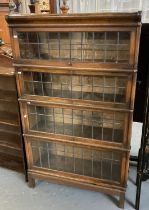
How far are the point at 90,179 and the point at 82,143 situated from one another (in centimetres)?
30

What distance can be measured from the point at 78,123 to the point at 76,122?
2cm

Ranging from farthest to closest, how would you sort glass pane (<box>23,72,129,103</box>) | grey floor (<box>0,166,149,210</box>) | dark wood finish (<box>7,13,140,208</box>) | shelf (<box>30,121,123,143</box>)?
grey floor (<box>0,166,149,210</box>), shelf (<box>30,121,123,143</box>), glass pane (<box>23,72,129,103</box>), dark wood finish (<box>7,13,140,208</box>)

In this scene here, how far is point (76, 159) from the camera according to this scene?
1706 mm

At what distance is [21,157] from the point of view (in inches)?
73.5

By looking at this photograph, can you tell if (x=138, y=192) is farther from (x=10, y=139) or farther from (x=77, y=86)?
(x=10, y=139)

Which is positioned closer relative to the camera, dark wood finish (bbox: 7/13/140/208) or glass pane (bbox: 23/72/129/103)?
dark wood finish (bbox: 7/13/140/208)

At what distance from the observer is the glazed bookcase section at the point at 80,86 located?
1356mm

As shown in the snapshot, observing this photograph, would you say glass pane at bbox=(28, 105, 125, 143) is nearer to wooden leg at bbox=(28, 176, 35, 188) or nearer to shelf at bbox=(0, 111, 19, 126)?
shelf at bbox=(0, 111, 19, 126)

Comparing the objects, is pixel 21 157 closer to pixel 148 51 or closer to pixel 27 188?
pixel 27 188

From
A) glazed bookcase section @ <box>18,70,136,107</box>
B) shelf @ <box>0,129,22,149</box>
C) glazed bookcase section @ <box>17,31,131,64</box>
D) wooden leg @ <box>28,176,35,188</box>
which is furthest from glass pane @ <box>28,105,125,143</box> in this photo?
wooden leg @ <box>28,176,35,188</box>

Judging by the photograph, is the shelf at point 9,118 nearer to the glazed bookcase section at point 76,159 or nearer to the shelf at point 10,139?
the shelf at point 10,139

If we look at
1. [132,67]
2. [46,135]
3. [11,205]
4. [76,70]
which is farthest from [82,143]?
[11,205]

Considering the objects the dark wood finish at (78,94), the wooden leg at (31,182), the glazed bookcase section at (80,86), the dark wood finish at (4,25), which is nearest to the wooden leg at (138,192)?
→ the dark wood finish at (78,94)

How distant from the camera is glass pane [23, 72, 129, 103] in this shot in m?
1.40
